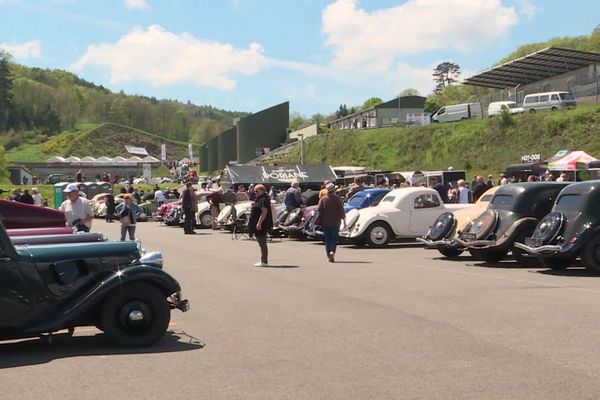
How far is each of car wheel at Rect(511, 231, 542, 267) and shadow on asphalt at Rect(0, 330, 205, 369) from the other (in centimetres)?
840

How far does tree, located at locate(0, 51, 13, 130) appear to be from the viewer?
564ft

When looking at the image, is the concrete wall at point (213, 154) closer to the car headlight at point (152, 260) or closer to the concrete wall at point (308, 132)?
the concrete wall at point (308, 132)

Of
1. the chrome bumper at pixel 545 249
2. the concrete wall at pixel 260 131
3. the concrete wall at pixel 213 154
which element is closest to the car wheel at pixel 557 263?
the chrome bumper at pixel 545 249

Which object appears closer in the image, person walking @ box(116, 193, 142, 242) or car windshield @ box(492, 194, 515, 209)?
car windshield @ box(492, 194, 515, 209)

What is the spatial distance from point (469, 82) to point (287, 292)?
56.4 m

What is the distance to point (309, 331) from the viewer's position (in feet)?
25.6

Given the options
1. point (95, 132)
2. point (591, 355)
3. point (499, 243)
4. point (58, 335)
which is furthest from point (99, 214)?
point (95, 132)

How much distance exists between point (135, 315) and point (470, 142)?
163 ft

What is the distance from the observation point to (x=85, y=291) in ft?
22.6

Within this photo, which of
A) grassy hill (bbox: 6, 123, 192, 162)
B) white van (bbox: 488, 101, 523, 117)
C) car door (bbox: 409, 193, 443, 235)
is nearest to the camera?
car door (bbox: 409, 193, 443, 235)

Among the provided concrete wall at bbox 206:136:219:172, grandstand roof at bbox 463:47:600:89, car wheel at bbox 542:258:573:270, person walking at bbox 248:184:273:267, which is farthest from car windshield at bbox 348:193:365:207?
concrete wall at bbox 206:136:219:172

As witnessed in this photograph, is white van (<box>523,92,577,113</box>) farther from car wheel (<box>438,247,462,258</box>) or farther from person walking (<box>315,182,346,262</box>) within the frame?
person walking (<box>315,182,346,262</box>)

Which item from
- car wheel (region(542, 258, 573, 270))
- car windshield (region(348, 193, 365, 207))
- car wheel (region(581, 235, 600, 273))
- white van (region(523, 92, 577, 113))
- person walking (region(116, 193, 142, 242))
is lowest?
car wheel (region(542, 258, 573, 270))

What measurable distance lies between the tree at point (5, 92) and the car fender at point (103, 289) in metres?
180
